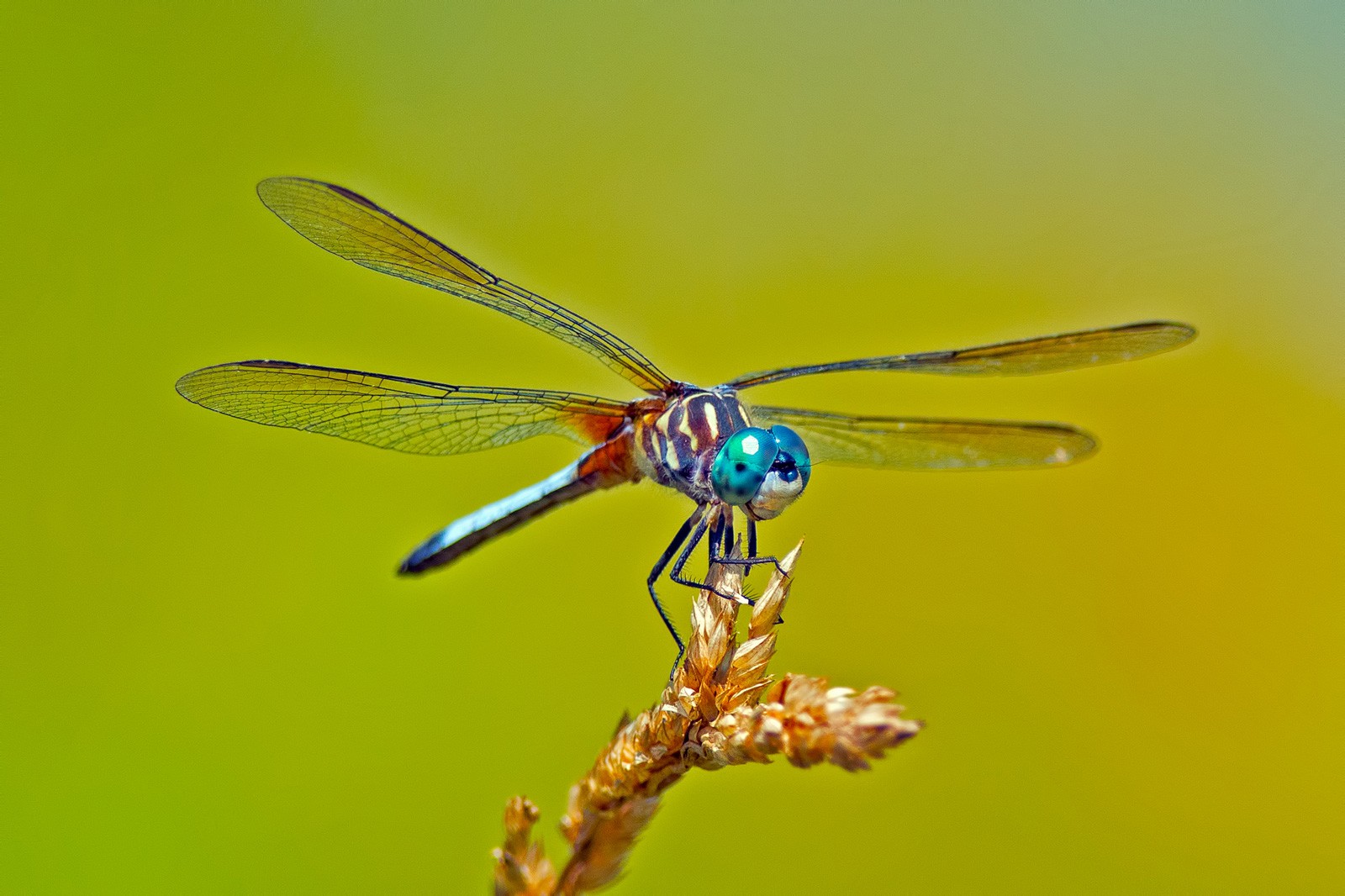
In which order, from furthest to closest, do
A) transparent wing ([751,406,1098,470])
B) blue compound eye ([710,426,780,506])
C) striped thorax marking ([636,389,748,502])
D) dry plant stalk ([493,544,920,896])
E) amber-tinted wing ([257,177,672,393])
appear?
1. transparent wing ([751,406,1098,470])
2. striped thorax marking ([636,389,748,502])
3. amber-tinted wing ([257,177,672,393])
4. blue compound eye ([710,426,780,506])
5. dry plant stalk ([493,544,920,896])

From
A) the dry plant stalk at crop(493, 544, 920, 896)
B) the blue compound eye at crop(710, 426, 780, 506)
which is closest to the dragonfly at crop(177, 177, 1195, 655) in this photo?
the blue compound eye at crop(710, 426, 780, 506)

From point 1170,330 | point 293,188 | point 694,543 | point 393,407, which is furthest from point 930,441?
point 293,188

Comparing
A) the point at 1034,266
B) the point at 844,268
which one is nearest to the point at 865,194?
the point at 844,268

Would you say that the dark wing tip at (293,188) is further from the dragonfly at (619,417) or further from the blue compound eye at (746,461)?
the blue compound eye at (746,461)

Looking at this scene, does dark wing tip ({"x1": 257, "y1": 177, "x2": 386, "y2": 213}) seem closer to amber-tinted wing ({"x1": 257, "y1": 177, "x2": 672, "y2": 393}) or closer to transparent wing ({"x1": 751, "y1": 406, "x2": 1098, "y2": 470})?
amber-tinted wing ({"x1": 257, "y1": 177, "x2": 672, "y2": 393})

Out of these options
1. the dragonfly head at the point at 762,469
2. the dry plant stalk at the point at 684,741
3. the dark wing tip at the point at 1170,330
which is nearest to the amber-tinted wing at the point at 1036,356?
the dark wing tip at the point at 1170,330
